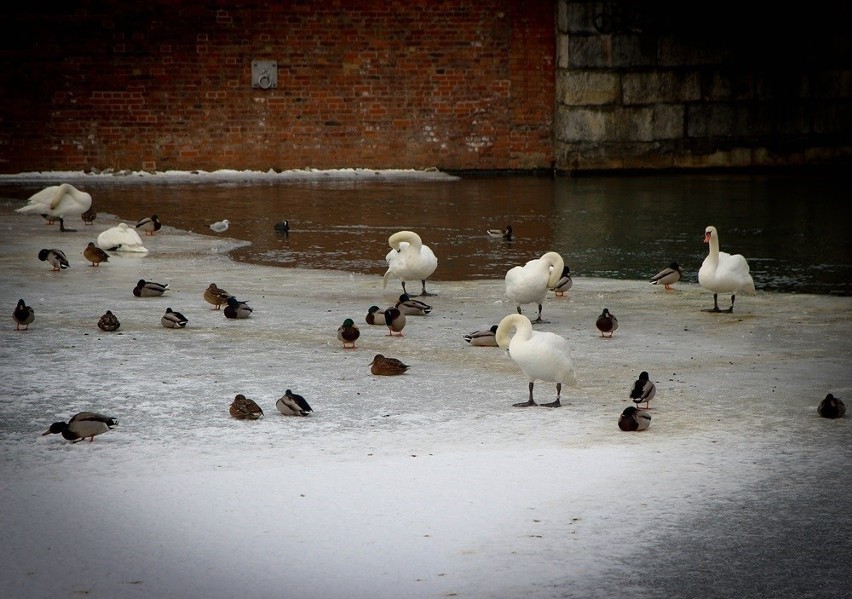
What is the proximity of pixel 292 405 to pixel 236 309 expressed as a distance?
3111 millimetres

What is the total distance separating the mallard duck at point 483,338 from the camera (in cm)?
952

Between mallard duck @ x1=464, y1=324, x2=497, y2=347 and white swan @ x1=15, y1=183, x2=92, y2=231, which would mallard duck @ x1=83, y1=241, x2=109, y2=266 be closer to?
white swan @ x1=15, y1=183, x2=92, y2=231

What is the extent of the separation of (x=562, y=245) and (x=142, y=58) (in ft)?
35.6

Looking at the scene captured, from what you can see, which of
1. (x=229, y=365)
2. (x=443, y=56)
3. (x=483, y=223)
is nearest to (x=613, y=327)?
(x=229, y=365)

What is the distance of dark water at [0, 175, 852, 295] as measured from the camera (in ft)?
46.0

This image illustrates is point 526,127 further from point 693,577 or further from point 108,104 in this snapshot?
point 693,577

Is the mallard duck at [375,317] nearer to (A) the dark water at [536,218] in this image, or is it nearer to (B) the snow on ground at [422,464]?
(B) the snow on ground at [422,464]

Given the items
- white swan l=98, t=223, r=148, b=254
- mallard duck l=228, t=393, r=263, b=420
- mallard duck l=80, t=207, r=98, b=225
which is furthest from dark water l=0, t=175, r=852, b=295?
mallard duck l=228, t=393, r=263, b=420

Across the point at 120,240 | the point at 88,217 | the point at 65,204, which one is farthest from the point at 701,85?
the point at 120,240

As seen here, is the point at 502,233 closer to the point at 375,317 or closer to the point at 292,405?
the point at 375,317

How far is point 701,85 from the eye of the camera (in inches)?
933

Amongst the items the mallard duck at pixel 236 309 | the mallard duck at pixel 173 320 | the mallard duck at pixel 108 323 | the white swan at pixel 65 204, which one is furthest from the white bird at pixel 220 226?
the mallard duck at pixel 108 323

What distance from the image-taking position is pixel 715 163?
957 inches

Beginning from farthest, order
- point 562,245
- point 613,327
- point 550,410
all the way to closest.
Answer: point 562,245 < point 613,327 < point 550,410
